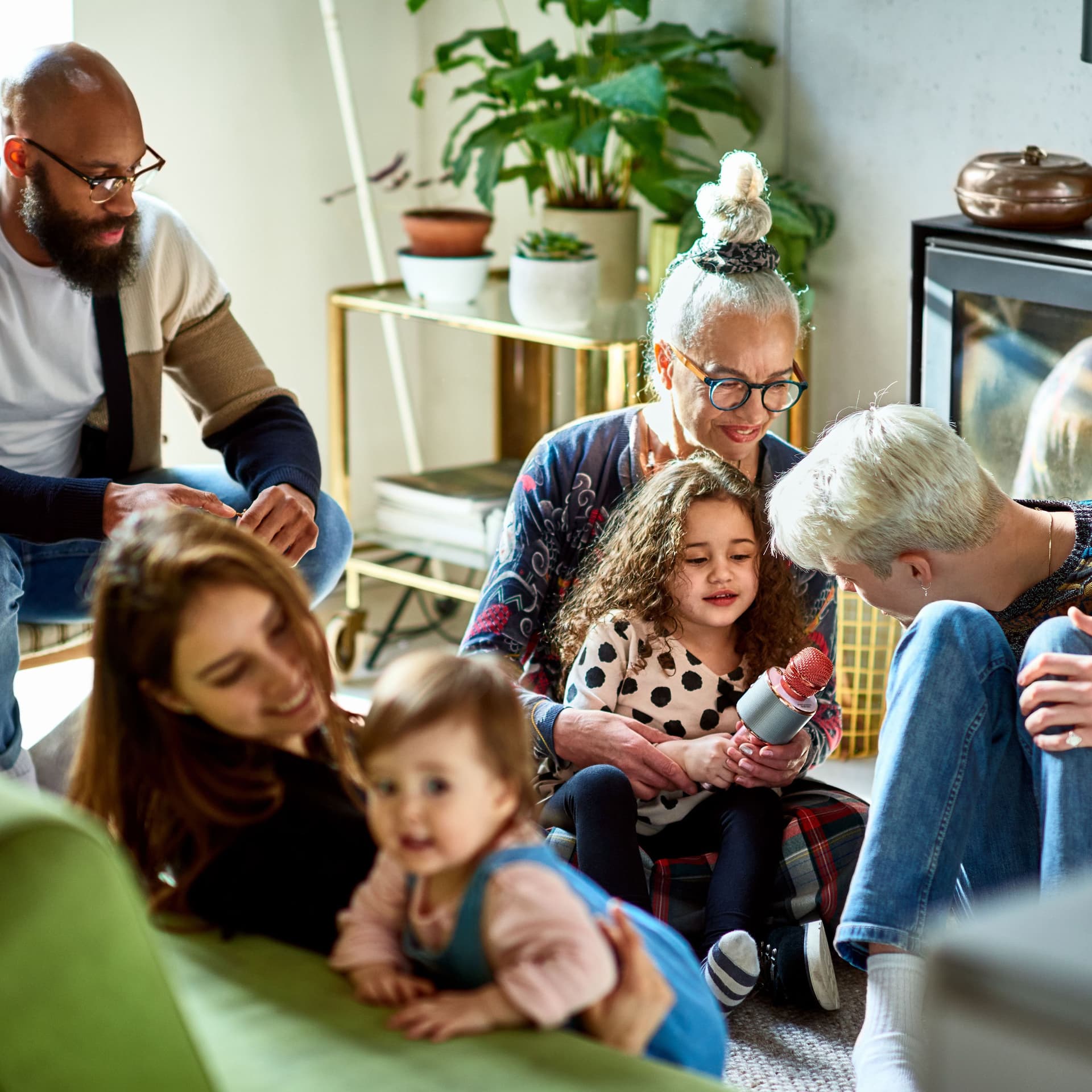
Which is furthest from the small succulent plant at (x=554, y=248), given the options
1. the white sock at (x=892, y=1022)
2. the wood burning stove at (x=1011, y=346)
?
the white sock at (x=892, y=1022)

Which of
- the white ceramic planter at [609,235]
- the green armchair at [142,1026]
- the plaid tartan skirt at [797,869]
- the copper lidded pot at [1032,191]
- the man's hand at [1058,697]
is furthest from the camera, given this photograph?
the white ceramic planter at [609,235]

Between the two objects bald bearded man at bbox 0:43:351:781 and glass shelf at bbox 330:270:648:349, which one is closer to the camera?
bald bearded man at bbox 0:43:351:781

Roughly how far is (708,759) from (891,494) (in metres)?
0.37

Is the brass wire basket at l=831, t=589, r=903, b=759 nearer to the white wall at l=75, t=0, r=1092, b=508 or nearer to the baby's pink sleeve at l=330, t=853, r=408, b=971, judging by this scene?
the white wall at l=75, t=0, r=1092, b=508

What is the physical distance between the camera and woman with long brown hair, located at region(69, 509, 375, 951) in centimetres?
87

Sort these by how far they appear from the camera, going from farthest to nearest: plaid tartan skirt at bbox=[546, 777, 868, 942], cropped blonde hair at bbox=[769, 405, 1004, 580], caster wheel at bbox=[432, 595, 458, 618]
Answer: caster wheel at bbox=[432, 595, 458, 618] → plaid tartan skirt at bbox=[546, 777, 868, 942] → cropped blonde hair at bbox=[769, 405, 1004, 580]

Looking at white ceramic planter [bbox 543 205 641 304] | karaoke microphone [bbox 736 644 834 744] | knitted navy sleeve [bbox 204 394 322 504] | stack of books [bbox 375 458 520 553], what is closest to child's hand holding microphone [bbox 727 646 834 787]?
karaoke microphone [bbox 736 644 834 744]

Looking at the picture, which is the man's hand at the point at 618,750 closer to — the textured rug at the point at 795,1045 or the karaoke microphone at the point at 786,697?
the karaoke microphone at the point at 786,697

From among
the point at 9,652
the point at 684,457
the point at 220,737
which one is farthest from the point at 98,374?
the point at 220,737

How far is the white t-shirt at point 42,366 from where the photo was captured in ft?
6.45

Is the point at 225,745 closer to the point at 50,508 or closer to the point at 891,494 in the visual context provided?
the point at 891,494

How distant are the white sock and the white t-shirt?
1223 mm

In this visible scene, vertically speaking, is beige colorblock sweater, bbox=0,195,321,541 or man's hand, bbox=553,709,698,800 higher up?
beige colorblock sweater, bbox=0,195,321,541

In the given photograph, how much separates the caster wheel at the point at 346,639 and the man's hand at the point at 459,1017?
214 centimetres
